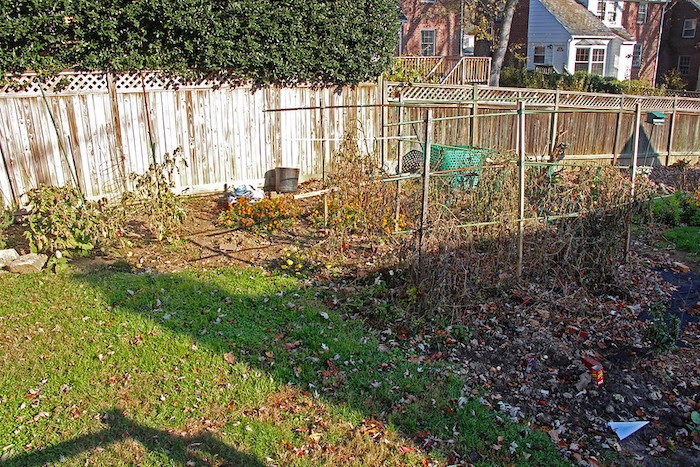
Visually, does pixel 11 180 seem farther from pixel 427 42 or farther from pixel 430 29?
pixel 430 29

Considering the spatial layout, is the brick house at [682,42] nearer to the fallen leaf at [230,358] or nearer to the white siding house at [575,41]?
the white siding house at [575,41]

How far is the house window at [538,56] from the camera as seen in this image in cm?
2773

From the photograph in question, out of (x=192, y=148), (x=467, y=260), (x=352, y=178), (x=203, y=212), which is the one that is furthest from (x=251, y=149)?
(x=467, y=260)

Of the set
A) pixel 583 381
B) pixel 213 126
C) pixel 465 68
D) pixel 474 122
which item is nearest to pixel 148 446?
pixel 583 381

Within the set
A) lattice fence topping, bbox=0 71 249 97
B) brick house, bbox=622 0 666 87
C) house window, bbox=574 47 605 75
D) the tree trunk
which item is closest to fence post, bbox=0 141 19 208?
lattice fence topping, bbox=0 71 249 97

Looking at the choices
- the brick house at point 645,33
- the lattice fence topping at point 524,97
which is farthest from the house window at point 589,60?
the lattice fence topping at point 524,97

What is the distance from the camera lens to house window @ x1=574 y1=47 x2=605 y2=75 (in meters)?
27.2

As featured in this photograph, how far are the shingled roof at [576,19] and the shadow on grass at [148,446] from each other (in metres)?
27.1

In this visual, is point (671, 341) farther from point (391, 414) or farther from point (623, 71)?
point (623, 71)

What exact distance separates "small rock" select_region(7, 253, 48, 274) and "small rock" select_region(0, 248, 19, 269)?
0.09 m

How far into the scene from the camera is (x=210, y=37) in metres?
9.47

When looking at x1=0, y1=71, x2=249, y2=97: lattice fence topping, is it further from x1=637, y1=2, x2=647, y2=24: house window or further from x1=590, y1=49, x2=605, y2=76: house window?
x1=637, y1=2, x2=647, y2=24: house window

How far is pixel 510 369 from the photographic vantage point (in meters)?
4.75

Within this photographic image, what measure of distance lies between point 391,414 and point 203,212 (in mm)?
5966
